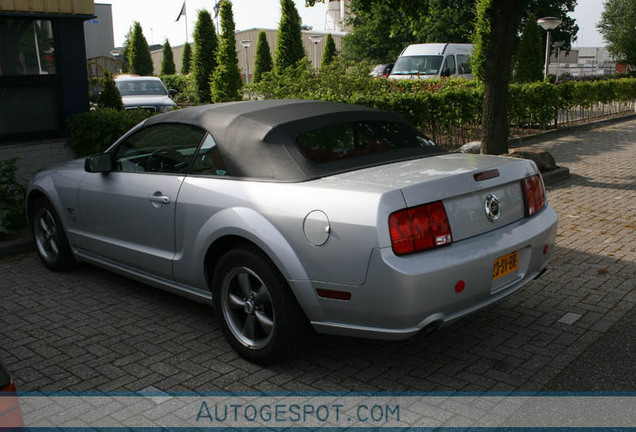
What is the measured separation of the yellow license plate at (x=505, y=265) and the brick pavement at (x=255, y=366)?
1.96 feet

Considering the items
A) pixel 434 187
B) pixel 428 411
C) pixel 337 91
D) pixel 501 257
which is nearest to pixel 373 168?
pixel 434 187

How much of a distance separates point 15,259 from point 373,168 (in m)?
4.40

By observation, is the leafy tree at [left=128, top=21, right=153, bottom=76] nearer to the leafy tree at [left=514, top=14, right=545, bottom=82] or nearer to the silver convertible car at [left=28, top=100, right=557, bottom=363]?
the leafy tree at [left=514, top=14, right=545, bottom=82]

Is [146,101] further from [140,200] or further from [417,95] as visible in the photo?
[140,200]

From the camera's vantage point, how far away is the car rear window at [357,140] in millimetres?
4227

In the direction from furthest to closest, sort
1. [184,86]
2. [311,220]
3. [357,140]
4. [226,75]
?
[184,86], [226,75], [357,140], [311,220]

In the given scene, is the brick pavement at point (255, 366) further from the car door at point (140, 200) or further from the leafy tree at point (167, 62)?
the leafy tree at point (167, 62)

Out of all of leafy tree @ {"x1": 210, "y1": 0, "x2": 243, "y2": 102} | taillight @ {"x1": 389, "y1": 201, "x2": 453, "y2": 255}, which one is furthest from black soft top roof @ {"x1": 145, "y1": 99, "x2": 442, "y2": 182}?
leafy tree @ {"x1": 210, "y1": 0, "x2": 243, "y2": 102}

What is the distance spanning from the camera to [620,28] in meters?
69.1

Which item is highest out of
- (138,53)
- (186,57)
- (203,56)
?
(138,53)

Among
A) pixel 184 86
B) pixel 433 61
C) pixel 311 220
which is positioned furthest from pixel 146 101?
pixel 184 86

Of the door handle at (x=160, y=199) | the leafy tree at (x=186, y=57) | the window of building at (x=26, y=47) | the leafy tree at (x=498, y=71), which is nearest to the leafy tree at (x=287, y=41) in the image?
the leafy tree at (x=498, y=71)

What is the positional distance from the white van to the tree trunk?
1349 cm

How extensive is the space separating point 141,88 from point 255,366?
64.9 ft
